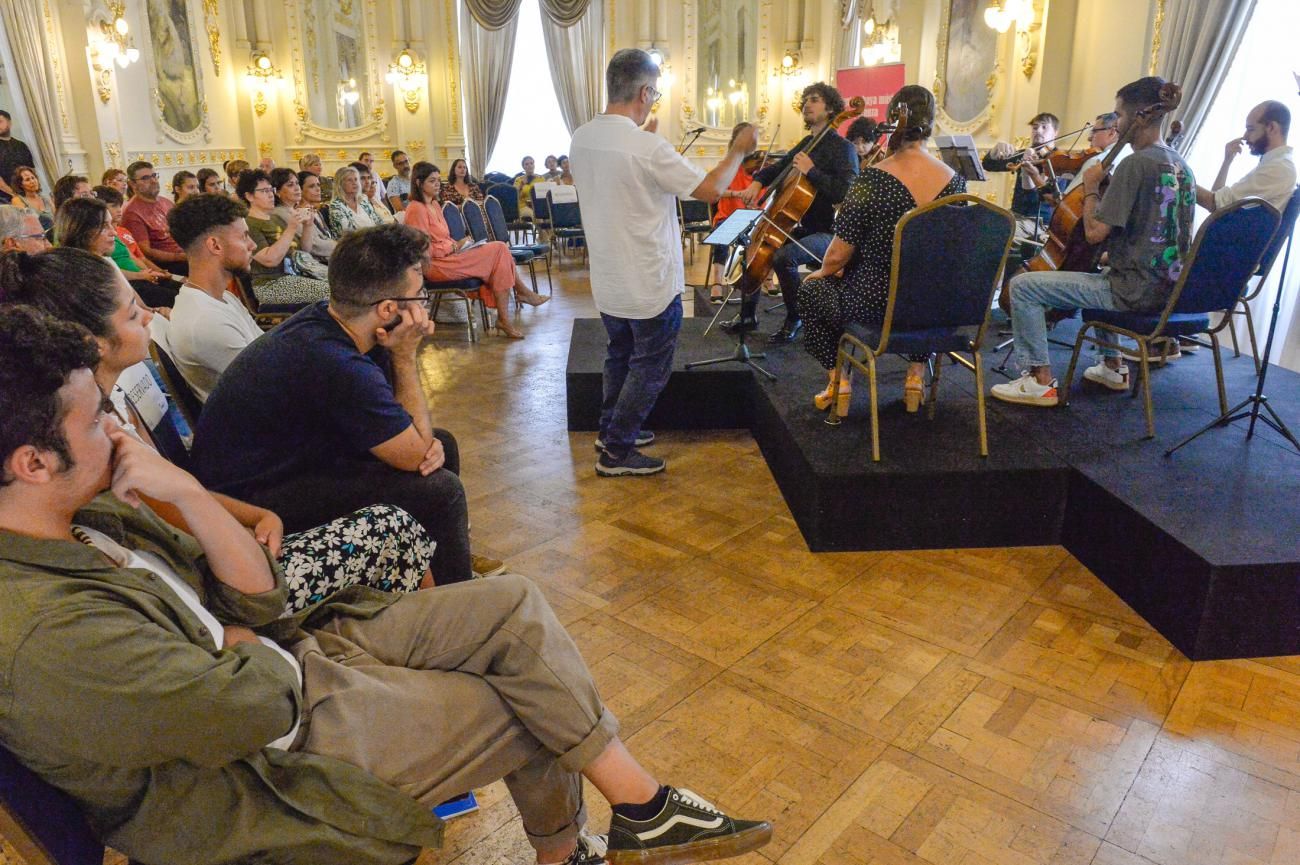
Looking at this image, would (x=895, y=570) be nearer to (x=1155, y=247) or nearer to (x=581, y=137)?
(x=1155, y=247)

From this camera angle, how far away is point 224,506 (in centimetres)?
160

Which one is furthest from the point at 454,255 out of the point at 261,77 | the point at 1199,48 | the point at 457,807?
the point at 261,77

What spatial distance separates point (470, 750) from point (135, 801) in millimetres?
422

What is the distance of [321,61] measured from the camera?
39.2 ft

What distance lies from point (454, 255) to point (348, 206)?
775 mm

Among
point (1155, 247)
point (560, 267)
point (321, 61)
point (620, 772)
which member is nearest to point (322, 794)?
point (620, 772)

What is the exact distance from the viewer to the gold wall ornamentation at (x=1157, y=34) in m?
5.79

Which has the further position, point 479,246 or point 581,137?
point 479,246

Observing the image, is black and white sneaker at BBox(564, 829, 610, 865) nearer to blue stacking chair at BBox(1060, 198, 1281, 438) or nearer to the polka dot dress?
the polka dot dress

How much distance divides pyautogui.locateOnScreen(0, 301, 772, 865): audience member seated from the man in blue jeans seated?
2598 millimetres

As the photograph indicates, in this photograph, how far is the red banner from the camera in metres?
7.63

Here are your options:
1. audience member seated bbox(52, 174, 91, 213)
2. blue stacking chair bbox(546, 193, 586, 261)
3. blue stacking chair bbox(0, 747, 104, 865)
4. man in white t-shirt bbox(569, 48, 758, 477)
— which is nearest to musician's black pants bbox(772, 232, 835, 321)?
man in white t-shirt bbox(569, 48, 758, 477)

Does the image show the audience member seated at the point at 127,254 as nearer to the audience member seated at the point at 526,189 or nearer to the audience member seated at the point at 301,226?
the audience member seated at the point at 301,226

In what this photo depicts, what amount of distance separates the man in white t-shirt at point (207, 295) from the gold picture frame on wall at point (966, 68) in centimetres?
804
